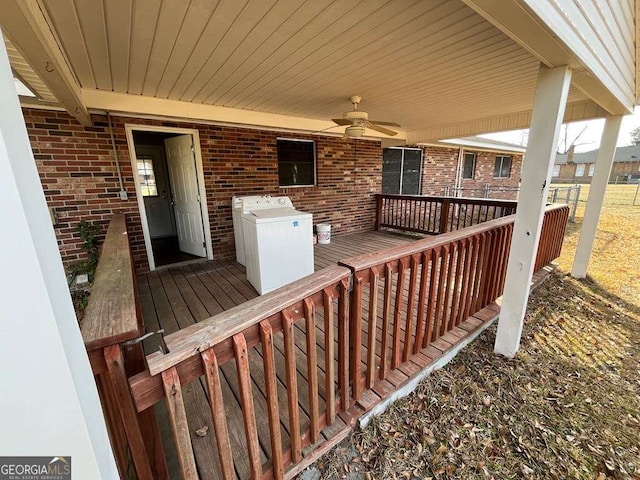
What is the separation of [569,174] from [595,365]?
4095cm

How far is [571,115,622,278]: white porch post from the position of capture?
3.47m

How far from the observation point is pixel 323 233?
541 centimetres

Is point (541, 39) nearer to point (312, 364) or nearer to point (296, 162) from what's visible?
point (312, 364)

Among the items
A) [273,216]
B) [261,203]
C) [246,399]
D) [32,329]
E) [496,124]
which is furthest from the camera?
[496,124]

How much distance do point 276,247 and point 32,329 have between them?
2747mm

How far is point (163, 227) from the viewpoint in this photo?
633 centimetres

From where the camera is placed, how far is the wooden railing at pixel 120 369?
0.79 metres

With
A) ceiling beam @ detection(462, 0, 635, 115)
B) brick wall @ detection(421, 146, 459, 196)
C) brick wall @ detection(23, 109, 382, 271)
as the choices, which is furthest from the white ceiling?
brick wall @ detection(421, 146, 459, 196)

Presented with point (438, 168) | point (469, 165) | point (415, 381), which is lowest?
point (415, 381)

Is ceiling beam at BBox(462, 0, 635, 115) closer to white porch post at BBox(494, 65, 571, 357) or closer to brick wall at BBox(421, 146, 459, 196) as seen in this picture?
white porch post at BBox(494, 65, 571, 357)

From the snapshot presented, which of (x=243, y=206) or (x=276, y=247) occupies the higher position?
(x=243, y=206)

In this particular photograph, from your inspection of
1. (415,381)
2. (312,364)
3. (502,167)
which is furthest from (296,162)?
(502,167)

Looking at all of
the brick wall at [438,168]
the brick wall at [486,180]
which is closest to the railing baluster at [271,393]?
the brick wall at [438,168]

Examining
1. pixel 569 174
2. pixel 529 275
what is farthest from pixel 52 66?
pixel 569 174
